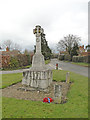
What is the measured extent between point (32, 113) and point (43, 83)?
2314 millimetres

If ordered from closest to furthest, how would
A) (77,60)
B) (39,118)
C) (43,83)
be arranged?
(39,118) < (43,83) < (77,60)

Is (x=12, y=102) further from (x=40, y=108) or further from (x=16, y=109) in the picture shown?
(x=40, y=108)

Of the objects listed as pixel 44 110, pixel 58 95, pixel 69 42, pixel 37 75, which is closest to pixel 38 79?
pixel 37 75

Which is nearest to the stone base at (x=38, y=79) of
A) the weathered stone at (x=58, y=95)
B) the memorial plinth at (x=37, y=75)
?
the memorial plinth at (x=37, y=75)

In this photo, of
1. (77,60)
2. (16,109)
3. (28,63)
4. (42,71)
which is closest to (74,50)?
(77,60)

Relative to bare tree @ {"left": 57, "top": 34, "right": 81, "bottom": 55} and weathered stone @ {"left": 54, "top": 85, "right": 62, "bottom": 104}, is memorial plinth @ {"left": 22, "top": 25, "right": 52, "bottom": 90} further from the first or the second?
bare tree @ {"left": 57, "top": 34, "right": 81, "bottom": 55}

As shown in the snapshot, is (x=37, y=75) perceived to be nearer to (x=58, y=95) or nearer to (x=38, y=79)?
(x=38, y=79)

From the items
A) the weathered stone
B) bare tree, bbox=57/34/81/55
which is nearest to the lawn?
the weathered stone

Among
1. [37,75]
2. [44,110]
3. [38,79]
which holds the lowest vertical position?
[44,110]

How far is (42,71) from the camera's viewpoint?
5.46 meters

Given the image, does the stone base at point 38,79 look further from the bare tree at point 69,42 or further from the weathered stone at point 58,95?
the bare tree at point 69,42

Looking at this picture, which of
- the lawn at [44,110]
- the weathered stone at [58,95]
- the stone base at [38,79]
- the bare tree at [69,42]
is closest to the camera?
the lawn at [44,110]

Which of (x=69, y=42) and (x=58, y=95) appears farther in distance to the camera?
(x=69, y=42)

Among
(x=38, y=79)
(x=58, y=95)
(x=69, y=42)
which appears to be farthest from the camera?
(x=69, y=42)
